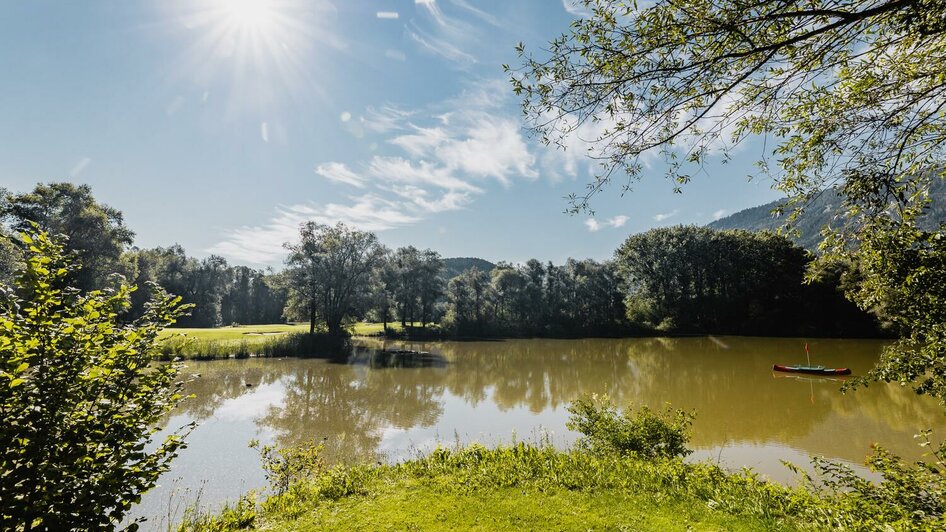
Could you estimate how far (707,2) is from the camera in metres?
3.81

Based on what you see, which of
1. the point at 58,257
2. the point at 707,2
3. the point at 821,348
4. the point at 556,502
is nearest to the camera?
the point at 58,257

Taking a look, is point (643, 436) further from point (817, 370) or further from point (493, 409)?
point (817, 370)

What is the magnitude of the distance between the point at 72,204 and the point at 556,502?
42.3 meters

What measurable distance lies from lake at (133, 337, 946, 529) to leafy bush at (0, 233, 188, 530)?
4.46 metres

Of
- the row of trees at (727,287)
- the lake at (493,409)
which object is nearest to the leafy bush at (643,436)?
the lake at (493,409)

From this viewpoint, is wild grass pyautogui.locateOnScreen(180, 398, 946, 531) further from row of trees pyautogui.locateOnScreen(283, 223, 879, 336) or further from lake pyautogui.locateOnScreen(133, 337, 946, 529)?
row of trees pyautogui.locateOnScreen(283, 223, 879, 336)

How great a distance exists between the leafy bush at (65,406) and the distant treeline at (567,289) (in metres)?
41.4

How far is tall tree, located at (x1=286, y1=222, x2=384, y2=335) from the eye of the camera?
4384 centimetres

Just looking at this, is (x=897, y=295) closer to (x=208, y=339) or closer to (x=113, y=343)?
(x=113, y=343)

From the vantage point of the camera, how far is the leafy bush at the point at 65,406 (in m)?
2.90

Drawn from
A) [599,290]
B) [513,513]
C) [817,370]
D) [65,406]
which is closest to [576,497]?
[513,513]

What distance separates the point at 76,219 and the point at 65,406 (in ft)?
129

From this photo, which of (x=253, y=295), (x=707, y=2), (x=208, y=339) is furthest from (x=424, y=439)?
(x=253, y=295)

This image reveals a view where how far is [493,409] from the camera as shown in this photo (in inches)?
731
